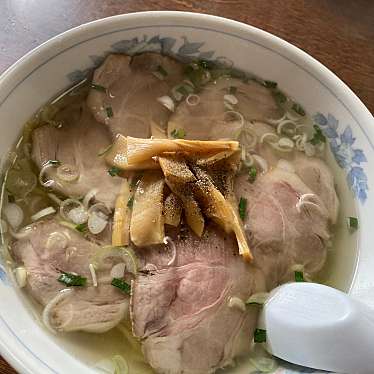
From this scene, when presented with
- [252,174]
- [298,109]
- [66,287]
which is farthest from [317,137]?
[66,287]

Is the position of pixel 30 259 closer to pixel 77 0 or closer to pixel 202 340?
pixel 202 340

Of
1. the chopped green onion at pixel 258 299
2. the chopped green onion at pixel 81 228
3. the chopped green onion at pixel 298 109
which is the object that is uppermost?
the chopped green onion at pixel 298 109

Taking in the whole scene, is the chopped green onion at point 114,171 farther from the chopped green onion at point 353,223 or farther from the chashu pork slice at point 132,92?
the chopped green onion at point 353,223

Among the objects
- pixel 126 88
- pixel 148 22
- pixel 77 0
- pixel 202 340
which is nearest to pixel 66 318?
pixel 202 340

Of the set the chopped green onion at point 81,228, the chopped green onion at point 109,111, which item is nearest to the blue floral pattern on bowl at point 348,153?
the chopped green onion at point 109,111

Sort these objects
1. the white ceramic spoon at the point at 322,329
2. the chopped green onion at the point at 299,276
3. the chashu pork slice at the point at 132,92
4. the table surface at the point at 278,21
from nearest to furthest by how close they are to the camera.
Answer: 1. the white ceramic spoon at the point at 322,329
2. the chopped green onion at the point at 299,276
3. the chashu pork slice at the point at 132,92
4. the table surface at the point at 278,21

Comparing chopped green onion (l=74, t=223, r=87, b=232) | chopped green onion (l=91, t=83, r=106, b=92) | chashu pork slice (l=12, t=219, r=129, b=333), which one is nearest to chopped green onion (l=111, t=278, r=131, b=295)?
chashu pork slice (l=12, t=219, r=129, b=333)
